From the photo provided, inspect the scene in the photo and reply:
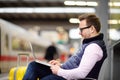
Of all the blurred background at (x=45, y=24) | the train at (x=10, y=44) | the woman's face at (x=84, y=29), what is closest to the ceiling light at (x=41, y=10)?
the blurred background at (x=45, y=24)

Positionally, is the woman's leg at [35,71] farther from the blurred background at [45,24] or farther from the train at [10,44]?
the train at [10,44]

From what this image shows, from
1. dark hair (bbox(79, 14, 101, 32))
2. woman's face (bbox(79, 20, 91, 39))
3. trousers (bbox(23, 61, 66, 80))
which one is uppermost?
dark hair (bbox(79, 14, 101, 32))

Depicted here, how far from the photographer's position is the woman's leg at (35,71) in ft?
14.5

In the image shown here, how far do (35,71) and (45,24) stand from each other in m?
36.8

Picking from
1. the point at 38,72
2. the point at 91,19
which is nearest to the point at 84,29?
the point at 91,19

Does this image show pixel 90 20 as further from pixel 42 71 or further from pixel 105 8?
pixel 105 8

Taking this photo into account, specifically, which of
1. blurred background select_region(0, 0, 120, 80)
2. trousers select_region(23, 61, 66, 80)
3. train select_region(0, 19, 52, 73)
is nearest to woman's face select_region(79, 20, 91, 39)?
blurred background select_region(0, 0, 120, 80)

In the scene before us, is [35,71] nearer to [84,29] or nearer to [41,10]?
[84,29]

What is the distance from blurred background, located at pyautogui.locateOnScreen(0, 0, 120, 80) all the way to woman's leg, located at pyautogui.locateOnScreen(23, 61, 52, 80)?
0.69 metres

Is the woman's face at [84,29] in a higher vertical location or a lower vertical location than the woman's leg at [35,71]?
higher

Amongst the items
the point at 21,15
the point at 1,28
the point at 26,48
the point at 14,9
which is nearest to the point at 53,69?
the point at 1,28

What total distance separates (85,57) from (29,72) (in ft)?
2.21

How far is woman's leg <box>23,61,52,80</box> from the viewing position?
441cm

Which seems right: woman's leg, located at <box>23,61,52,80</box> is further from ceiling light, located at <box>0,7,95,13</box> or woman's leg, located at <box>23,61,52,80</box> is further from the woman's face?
ceiling light, located at <box>0,7,95,13</box>
